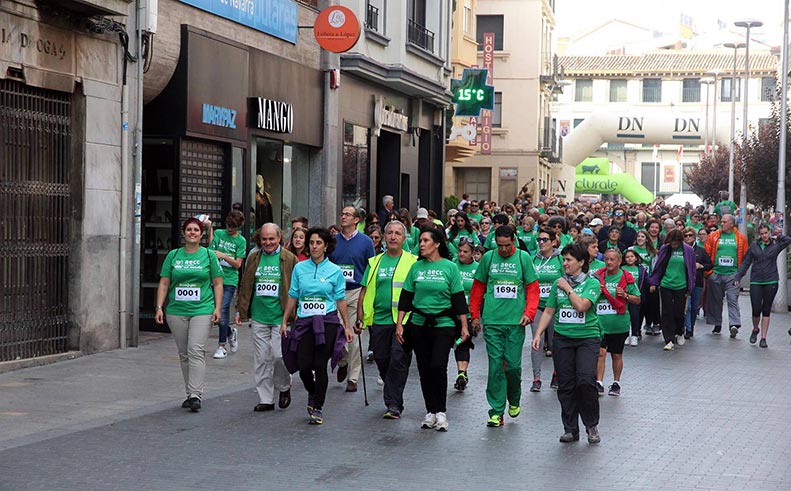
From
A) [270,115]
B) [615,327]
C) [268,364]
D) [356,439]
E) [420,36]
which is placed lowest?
[356,439]

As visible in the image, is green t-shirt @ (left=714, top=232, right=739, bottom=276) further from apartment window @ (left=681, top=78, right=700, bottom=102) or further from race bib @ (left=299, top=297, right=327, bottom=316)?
apartment window @ (left=681, top=78, right=700, bottom=102)

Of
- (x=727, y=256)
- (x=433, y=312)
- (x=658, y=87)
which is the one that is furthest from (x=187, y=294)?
(x=658, y=87)

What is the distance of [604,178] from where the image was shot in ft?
240

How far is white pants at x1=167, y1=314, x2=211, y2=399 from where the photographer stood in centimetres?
1122

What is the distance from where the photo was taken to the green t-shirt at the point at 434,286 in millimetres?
10734

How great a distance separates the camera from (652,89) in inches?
3703

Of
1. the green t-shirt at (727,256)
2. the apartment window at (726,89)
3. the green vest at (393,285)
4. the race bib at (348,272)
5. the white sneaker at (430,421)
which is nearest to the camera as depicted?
the white sneaker at (430,421)

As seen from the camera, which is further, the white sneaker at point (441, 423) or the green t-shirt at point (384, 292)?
the green t-shirt at point (384, 292)

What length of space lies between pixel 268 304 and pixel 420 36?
18.7 meters

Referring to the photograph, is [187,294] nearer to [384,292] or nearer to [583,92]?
[384,292]

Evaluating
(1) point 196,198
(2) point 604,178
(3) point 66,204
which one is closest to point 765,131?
(1) point 196,198

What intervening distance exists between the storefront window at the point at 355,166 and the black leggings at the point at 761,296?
8865 mm

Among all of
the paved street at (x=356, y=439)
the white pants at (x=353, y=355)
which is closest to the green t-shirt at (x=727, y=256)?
the paved street at (x=356, y=439)

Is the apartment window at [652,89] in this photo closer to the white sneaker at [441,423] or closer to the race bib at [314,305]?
the race bib at [314,305]
